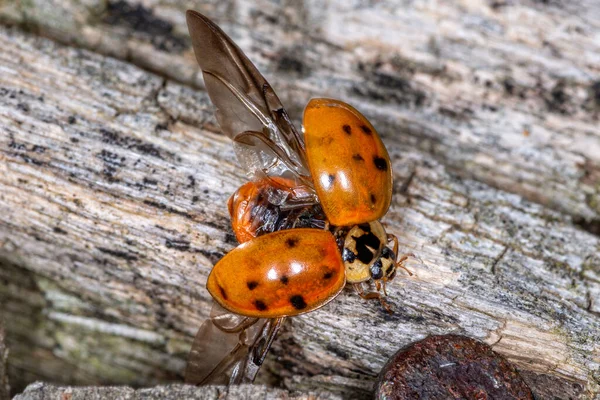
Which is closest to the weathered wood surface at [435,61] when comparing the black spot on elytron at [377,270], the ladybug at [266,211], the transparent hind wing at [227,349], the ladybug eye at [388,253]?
the ladybug at [266,211]

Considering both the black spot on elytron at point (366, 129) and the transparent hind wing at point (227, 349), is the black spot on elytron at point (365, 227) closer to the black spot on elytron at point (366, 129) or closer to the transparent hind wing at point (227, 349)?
the black spot on elytron at point (366, 129)

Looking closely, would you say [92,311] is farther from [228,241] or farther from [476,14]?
Answer: [476,14]

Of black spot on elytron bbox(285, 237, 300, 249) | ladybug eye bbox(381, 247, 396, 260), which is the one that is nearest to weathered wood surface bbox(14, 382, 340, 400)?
black spot on elytron bbox(285, 237, 300, 249)

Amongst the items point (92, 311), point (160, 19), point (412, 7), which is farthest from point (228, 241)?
point (412, 7)

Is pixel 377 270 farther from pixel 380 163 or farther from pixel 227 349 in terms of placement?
pixel 227 349

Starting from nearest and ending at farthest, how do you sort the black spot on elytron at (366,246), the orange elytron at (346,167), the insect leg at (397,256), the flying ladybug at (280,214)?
the flying ladybug at (280,214)
the orange elytron at (346,167)
the black spot on elytron at (366,246)
the insect leg at (397,256)

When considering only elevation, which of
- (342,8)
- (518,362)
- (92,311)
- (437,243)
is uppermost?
(342,8)

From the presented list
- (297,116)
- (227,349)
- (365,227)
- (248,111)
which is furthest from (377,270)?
(297,116)
